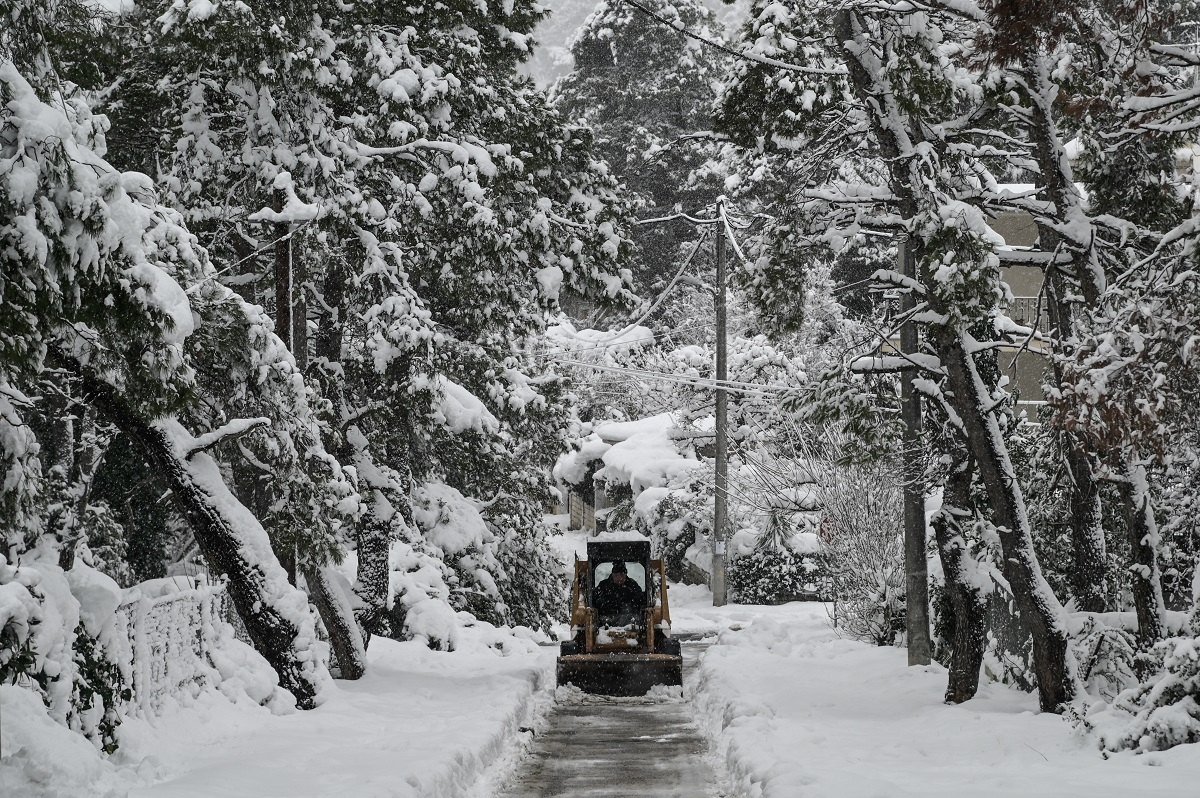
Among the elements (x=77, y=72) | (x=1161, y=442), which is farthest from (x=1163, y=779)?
(x=77, y=72)

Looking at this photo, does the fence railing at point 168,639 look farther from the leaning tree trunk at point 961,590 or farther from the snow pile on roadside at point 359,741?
the leaning tree trunk at point 961,590

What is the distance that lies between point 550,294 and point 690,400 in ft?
80.7

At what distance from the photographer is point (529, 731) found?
1330 centimetres

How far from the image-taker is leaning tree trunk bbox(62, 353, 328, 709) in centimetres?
1101

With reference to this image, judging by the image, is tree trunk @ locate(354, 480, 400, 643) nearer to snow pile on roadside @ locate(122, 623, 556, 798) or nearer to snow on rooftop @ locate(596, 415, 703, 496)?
snow pile on roadside @ locate(122, 623, 556, 798)

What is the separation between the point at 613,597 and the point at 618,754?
7.21 meters

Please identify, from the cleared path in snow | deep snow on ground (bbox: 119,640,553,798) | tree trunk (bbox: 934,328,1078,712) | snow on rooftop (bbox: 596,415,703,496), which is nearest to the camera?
deep snow on ground (bbox: 119,640,553,798)

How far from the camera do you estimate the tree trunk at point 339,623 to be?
14.2 metres

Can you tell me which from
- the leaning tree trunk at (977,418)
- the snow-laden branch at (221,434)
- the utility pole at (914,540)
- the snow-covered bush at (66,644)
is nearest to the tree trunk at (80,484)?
the snow-laden branch at (221,434)

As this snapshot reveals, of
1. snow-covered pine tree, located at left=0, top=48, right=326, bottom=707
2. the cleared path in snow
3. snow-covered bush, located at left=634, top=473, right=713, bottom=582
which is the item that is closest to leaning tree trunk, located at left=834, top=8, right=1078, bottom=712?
the cleared path in snow

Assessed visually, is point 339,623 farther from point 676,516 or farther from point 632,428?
point 632,428

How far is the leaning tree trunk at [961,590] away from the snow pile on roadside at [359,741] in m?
4.71

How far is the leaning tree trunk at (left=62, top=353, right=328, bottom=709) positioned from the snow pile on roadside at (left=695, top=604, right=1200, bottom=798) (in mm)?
4383

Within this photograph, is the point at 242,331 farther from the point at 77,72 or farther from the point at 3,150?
the point at 3,150
